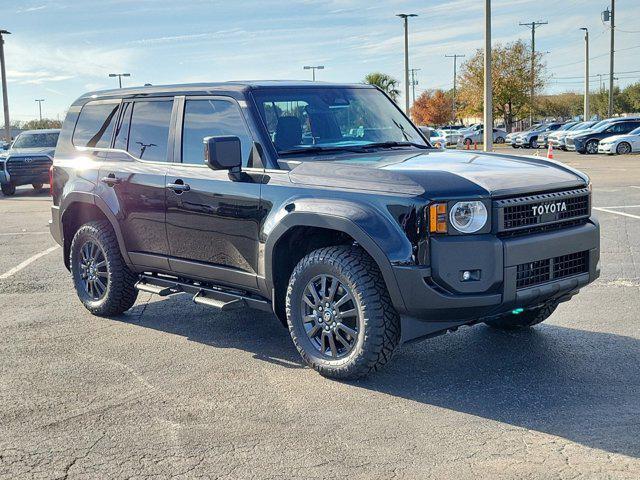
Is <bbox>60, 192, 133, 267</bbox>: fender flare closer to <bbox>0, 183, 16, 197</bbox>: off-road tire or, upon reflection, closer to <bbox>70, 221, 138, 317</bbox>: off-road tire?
<bbox>70, 221, 138, 317</bbox>: off-road tire

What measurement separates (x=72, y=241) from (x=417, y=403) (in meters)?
3.91

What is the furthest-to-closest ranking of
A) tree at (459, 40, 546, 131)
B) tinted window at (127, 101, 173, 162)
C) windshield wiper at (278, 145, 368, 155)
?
tree at (459, 40, 546, 131)
tinted window at (127, 101, 173, 162)
windshield wiper at (278, 145, 368, 155)

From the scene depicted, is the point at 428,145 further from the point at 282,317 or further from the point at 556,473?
the point at 556,473

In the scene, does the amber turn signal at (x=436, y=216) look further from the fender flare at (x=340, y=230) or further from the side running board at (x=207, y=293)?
the side running board at (x=207, y=293)

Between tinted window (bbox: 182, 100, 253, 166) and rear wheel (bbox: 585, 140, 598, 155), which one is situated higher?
tinted window (bbox: 182, 100, 253, 166)

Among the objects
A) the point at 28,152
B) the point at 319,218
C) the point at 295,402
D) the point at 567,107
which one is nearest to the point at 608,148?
the point at 28,152

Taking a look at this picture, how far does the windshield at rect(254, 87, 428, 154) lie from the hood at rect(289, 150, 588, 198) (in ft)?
1.02

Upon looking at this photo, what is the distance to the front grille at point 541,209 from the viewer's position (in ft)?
15.3

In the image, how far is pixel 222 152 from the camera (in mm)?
5301

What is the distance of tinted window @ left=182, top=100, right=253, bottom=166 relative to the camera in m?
5.70

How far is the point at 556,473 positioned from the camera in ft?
12.1

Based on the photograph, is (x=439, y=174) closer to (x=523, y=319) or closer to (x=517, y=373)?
(x=517, y=373)

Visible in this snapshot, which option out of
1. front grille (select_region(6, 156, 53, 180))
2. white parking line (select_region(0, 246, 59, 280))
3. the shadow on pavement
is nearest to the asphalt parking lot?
the shadow on pavement

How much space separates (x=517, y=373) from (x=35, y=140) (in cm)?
2013
